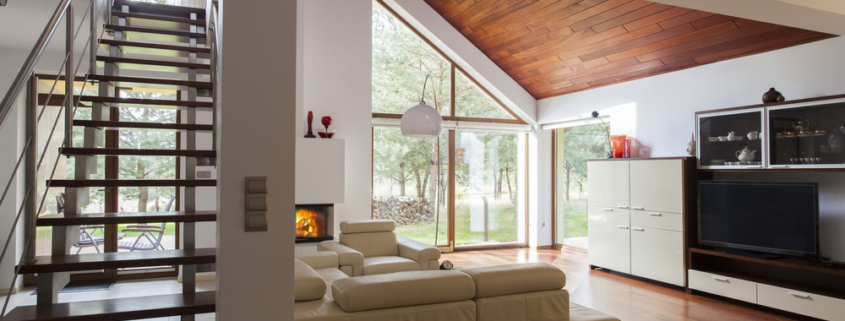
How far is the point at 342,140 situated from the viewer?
6152 millimetres

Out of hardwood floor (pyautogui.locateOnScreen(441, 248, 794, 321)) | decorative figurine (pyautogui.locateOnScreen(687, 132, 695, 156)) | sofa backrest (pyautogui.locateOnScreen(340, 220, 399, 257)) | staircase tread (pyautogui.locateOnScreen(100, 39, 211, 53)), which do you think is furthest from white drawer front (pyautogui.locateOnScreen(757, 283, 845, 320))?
staircase tread (pyautogui.locateOnScreen(100, 39, 211, 53))

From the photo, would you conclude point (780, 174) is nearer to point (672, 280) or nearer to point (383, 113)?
point (672, 280)

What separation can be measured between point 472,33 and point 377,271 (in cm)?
395

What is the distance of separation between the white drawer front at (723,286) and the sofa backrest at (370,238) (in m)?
3.09

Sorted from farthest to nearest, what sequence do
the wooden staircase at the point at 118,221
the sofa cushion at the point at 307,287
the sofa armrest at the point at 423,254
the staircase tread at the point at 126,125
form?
the sofa armrest at the point at 423,254 → the staircase tread at the point at 126,125 → the sofa cushion at the point at 307,287 → the wooden staircase at the point at 118,221

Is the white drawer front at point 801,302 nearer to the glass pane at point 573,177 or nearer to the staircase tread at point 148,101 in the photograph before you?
the glass pane at point 573,177

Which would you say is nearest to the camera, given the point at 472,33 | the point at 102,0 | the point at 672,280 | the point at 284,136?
the point at 284,136

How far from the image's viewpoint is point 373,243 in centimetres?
537

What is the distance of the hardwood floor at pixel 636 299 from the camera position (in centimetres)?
437

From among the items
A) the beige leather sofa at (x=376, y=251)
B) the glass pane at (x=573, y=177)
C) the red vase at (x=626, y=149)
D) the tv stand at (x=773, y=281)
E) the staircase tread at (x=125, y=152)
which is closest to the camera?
the staircase tread at (x=125, y=152)

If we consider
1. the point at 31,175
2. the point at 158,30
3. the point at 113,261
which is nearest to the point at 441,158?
the point at 158,30

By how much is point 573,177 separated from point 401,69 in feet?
10.1

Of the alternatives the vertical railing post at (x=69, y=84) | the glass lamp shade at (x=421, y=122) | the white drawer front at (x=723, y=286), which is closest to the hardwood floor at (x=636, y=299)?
the white drawer front at (x=723, y=286)

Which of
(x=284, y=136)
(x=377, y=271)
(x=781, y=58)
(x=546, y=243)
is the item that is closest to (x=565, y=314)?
(x=284, y=136)
